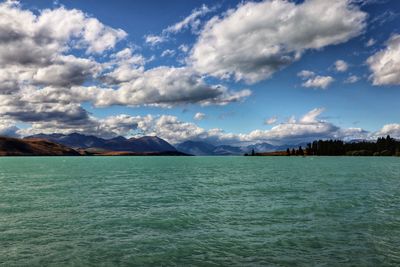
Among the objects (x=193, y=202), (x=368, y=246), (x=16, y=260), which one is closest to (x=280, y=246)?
(x=368, y=246)

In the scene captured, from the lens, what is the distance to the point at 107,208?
4462 centimetres

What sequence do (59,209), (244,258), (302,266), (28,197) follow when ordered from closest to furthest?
(302,266) → (244,258) → (59,209) → (28,197)

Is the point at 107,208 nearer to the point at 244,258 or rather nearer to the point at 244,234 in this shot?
the point at 244,234

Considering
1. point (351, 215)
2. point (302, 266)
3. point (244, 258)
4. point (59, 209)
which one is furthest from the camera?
point (59, 209)

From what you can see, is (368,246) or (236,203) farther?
(236,203)

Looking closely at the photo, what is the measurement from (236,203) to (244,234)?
17919 mm

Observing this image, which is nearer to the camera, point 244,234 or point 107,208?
point 244,234

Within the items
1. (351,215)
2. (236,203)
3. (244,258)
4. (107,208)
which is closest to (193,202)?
(236,203)

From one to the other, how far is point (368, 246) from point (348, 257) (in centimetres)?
395

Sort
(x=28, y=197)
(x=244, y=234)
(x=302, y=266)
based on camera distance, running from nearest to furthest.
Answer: (x=302, y=266), (x=244, y=234), (x=28, y=197)

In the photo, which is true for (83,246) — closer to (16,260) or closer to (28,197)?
(16,260)

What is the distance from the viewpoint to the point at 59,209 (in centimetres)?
4409

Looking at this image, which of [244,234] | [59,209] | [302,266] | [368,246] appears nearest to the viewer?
[302,266]

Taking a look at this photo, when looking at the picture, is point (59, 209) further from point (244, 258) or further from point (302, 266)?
point (302, 266)
